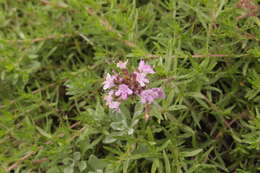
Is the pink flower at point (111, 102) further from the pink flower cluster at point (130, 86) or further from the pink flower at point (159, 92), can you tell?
the pink flower at point (159, 92)

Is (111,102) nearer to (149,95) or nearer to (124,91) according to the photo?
(124,91)

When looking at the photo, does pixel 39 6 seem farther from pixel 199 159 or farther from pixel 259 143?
pixel 259 143

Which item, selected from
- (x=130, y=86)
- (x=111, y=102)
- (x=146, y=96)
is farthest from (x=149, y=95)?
(x=111, y=102)

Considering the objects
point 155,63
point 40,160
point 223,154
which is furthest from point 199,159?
point 40,160

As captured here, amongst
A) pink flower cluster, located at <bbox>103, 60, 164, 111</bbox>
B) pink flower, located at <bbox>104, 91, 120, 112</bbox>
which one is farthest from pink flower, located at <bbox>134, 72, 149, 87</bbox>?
pink flower, located at <bbox>104, 91, 120, 112</bbox>

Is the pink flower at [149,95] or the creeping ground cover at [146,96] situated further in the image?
the creeping ground cover at [146,96]

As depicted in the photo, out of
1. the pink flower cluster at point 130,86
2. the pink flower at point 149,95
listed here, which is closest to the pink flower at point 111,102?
the pink flower cluster at point 130,86

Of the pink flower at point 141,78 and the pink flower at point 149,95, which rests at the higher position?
the pink flower at point 141,78
